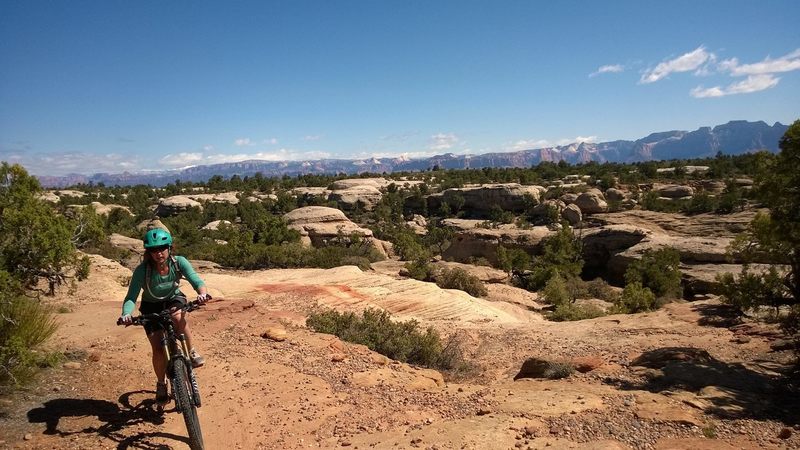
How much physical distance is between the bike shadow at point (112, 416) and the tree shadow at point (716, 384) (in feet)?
23.3

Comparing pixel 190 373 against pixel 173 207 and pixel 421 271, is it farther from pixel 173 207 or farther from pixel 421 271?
pixel 173 207

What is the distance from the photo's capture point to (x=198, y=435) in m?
4.70

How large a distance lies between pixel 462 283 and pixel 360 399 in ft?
48.7

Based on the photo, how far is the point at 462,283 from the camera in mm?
20875

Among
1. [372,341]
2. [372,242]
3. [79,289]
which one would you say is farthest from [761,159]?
[372,242]

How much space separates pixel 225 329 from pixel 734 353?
1099 cm

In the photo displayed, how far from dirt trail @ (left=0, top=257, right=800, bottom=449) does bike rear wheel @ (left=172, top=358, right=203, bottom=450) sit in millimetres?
465

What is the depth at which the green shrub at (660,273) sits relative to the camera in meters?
21.8

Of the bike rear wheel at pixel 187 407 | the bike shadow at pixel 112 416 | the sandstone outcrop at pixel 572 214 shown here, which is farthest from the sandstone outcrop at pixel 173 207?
the bike rear wheel at pixel 187 407

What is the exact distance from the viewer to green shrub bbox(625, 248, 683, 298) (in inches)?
858

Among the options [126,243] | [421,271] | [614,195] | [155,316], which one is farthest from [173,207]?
[155,316]

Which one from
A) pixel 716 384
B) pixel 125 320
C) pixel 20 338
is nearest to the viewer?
pixel 125 320

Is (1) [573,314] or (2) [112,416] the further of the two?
(1) [573,314]

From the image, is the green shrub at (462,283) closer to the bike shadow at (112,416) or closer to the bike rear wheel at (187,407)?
the bike shadow at (112,416)
